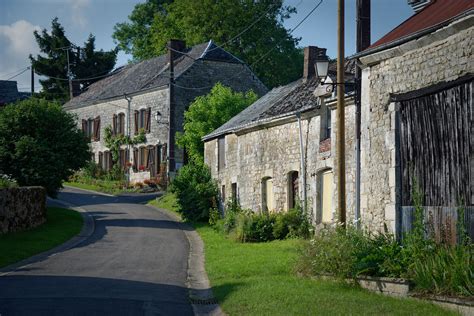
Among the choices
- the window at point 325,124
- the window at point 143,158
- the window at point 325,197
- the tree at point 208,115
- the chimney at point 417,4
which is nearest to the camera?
the chimney at point 417,4

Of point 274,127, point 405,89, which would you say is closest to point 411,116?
point 405,89

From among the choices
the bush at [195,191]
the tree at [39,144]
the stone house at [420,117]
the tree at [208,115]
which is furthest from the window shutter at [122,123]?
the stone house at [420,117]

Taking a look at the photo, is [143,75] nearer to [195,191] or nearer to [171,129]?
[171,129]

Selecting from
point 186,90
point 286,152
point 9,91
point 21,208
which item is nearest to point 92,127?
point 186,90

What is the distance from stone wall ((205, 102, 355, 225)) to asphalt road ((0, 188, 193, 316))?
133 inches

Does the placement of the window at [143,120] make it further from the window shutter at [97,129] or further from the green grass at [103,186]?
the window shutter at [97,129]

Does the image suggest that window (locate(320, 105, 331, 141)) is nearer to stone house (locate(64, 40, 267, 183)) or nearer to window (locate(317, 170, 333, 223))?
window (locate(317, 170, 333, 223))

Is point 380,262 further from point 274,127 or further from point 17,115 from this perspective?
point 17,115

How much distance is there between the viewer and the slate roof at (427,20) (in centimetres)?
1458

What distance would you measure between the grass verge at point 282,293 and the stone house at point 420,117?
7.93 ft

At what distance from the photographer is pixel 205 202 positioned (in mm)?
33781

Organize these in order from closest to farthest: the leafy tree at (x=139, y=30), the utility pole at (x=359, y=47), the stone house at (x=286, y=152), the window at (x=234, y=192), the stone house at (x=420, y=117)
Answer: the stone house at (x=420, y=117) < the utility pole at (x=359, y=47) < the stone house at (x=286, y=152) < the window at (x=234, y=192) < the leafy tree at (x=139, y=30)

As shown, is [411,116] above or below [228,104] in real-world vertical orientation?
below

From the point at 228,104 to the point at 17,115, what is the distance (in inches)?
528
